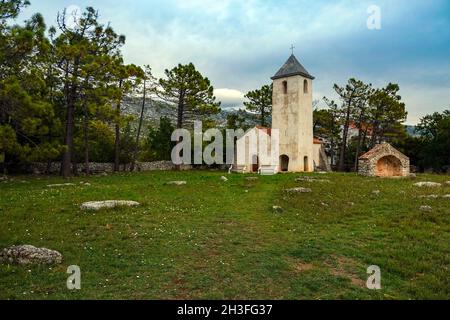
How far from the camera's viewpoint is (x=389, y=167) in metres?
32.2

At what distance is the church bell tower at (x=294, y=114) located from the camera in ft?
135

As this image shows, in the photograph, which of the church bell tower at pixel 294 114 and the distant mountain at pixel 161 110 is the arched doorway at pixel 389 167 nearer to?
the church bell tower at pixel 294 114

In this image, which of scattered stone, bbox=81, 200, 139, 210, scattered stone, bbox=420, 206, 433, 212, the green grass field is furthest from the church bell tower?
scattered stone, bbox=81, 200, 139, 210

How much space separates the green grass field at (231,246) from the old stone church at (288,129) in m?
23.8

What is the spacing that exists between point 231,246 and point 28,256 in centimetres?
513

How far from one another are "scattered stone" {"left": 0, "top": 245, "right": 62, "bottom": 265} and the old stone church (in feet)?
104

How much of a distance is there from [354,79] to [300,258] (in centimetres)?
4609

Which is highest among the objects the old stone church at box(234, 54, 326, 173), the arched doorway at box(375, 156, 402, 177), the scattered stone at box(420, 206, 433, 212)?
the old stone church at box(234, 54, 326, 173)

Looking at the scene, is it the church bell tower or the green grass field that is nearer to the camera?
the green grass field

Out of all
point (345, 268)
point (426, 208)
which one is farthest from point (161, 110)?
point (345, 268)

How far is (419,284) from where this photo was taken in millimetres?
7965

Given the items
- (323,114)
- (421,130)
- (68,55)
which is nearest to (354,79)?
(323,114)

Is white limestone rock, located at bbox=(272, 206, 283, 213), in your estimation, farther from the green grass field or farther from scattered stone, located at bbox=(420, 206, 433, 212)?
scattered stone, located at bbox=(420, 206, 433, 212)

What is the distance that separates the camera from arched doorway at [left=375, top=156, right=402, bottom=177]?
31108 millimetres
